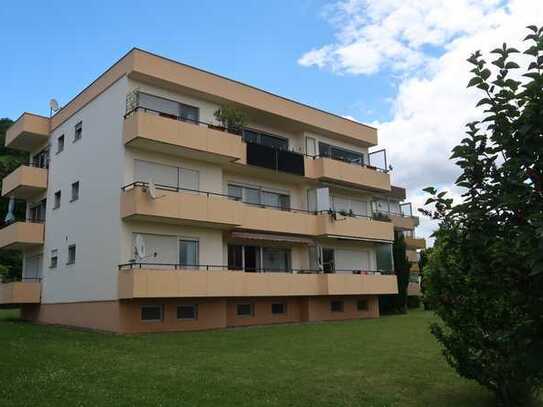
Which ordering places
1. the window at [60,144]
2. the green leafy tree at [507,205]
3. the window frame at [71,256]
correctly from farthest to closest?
the window at [60,144], the window frame at [71,256], the green leafy tree at [507,205]

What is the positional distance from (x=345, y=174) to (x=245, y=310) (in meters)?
9.93

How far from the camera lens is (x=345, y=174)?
1237 inches

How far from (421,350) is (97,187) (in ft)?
52.7

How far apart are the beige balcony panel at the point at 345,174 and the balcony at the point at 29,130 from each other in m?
14.9

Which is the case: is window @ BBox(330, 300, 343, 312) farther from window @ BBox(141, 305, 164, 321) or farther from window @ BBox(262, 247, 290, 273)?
window @ BBox(141, 305, 164, 321)

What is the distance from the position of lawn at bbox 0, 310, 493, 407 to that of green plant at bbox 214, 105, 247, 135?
38.9ft

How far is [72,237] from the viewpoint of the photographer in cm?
2630

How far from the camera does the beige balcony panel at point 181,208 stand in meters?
22.0

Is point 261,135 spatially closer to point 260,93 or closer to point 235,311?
point 260,93

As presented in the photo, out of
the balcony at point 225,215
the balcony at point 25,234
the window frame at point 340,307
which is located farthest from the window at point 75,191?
the window frame at point 340,307

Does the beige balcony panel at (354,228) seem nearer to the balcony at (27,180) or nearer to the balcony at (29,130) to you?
the balcony at (27,180)

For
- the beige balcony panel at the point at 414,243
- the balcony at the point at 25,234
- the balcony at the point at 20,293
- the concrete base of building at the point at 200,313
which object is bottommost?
the concrete base of building at the point at 200,313

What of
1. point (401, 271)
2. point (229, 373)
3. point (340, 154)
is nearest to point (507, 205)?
point (229, 373)

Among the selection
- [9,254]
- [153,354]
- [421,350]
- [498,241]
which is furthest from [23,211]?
[498,241]
